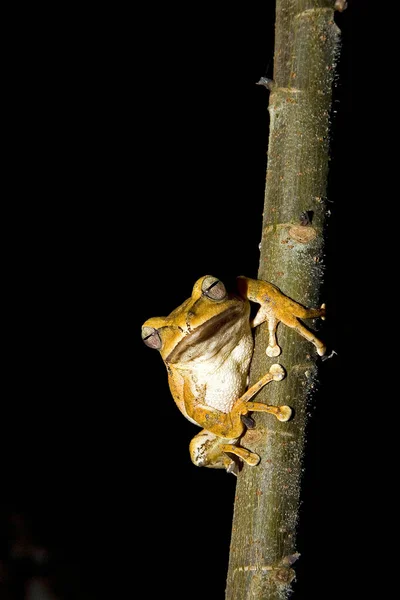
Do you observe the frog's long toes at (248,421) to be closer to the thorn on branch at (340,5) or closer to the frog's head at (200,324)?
the frog's head at (200,324)

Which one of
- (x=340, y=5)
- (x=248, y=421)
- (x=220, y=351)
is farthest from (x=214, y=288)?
(x=340, y=5)

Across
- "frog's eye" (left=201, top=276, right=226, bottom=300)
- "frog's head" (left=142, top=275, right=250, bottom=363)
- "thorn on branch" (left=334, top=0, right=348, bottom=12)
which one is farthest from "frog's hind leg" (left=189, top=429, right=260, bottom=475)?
"thorn on branch" (left=334, top=0, right=348, bottom=12)

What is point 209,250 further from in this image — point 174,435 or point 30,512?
point 30,512

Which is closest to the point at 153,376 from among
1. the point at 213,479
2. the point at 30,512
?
the point at 213,479

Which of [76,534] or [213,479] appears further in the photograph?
[213,479]

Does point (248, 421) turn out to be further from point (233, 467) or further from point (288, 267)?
point (288, 267)

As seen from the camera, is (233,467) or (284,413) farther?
(233,467)
